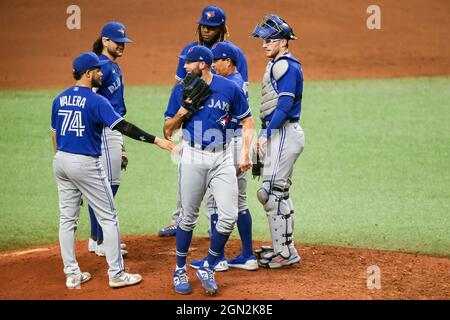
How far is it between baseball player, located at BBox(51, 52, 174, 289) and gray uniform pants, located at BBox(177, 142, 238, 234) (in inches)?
8.7

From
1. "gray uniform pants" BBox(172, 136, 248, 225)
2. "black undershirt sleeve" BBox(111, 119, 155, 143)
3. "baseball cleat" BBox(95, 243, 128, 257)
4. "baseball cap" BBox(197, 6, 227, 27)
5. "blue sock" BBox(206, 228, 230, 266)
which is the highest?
"baseball cap" BBox(197, 6, 227, 27)

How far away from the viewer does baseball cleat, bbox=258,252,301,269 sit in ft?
21.5

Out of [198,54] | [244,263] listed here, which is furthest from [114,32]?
[244,263]

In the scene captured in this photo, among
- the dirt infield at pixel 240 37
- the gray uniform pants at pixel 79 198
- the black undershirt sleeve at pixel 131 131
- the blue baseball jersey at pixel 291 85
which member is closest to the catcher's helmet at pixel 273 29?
the blue baseball jersey at pixel 291 85

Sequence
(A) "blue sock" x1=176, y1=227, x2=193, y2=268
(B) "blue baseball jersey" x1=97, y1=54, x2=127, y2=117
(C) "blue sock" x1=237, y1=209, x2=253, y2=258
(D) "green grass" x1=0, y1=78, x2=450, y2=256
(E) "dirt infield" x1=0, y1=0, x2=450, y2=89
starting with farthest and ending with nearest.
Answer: (E) "dirt infield" x1=0, y1=0, x2=450, y2=89 < (D) "green grass" x1=0, y1=78, x2=450, y2=256 < (B) "blue baseball jersey" x1=97, y1=54, x2=127, y2=117 < (C) "blue sock" x1=237, y1=209, x2=253, y2=258 < (A) "blue sock" x1=176, y1=227, x2=193, y2=268

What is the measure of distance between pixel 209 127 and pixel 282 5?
11.9 metres

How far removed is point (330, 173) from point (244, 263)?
342cm

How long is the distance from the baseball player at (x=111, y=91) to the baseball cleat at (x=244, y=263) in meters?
1.01

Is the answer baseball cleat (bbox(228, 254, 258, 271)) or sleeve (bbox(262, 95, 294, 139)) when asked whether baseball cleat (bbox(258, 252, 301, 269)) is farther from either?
sleeve (bbox(262, 95, 294, 139))

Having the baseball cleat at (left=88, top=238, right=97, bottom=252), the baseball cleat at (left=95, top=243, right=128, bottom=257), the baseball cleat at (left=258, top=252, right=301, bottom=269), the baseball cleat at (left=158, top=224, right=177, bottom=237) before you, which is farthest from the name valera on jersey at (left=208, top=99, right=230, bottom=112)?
the baseball cleat at (left=158, top=224, right=177, bottom=237)

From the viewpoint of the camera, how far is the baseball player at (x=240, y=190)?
20.7ft

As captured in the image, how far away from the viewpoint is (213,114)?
19.1ft

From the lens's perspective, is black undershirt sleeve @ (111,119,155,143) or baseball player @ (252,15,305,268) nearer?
black undershirt sleeve @ (111,119,155,143)
